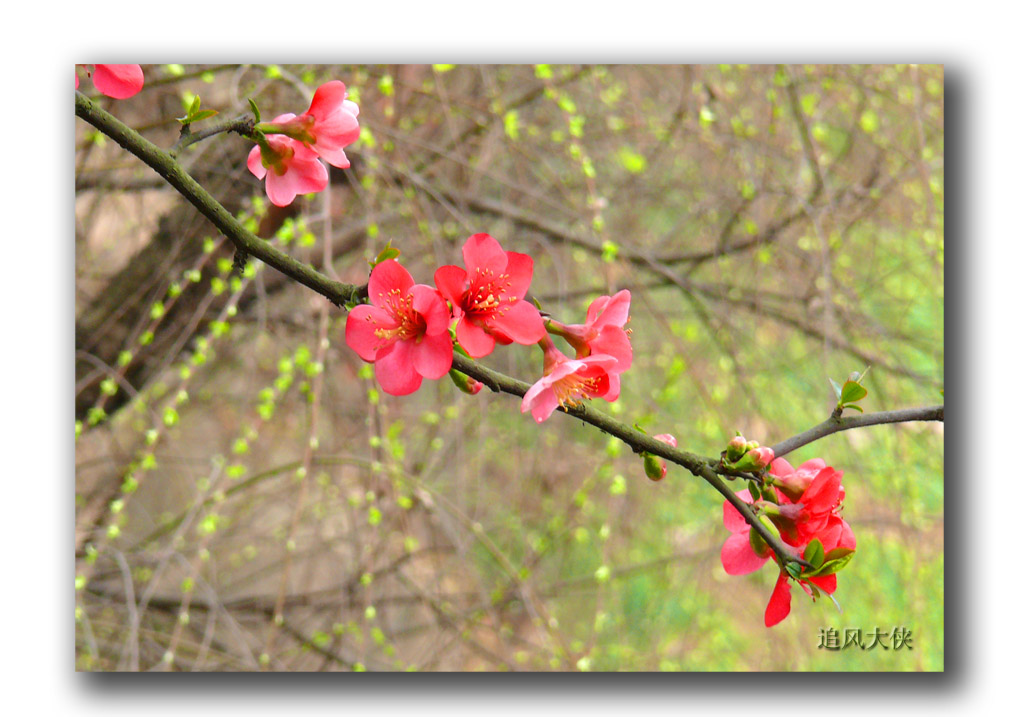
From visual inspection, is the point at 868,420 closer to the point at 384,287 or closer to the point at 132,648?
the point at 384,287

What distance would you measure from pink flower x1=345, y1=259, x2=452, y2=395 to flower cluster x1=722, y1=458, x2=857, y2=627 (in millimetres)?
217

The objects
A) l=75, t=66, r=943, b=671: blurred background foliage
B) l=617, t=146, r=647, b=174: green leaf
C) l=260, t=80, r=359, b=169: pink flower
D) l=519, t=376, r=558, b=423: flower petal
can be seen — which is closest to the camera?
l=519, t=376, r=558, b=423: flower petal

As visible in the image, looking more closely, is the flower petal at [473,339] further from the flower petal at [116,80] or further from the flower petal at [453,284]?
the flower petal at [116,80]

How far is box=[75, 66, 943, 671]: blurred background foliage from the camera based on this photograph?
125 centimetres

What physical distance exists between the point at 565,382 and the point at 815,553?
18cm

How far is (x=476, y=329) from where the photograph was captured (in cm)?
49

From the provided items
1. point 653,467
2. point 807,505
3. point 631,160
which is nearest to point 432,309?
point 653,467

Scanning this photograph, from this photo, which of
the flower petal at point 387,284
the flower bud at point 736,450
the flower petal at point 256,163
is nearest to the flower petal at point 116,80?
the flower petal at point 256,163

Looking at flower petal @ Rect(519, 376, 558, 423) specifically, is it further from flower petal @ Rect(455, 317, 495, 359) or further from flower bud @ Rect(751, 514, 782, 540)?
flower bud @ Rect(751, 514, 782, 540)

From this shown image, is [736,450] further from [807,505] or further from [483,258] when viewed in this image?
[483,258]

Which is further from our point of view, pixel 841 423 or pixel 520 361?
pixel 520 361

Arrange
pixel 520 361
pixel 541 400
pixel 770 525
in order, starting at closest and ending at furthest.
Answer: pixel 541 400 < pixel 770 525 < pixel 520 361

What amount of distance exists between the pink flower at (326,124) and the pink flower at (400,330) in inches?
4.8

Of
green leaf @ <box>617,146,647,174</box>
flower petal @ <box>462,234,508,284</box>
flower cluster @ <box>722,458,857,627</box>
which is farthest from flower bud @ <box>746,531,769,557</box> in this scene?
green leaf @ <box>617,146,647,174</box>
